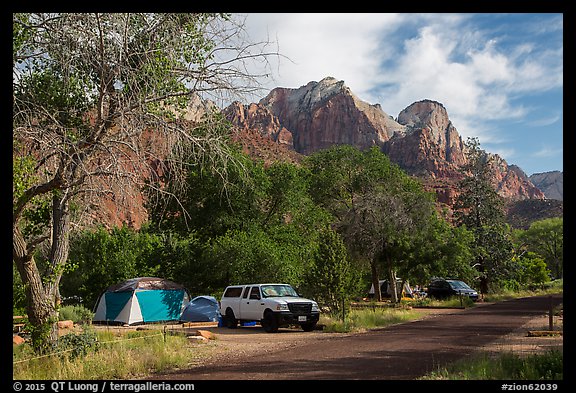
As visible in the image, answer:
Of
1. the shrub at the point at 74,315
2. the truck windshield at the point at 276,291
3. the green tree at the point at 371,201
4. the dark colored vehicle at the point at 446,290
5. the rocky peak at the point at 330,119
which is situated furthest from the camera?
the rocky peak at the point at 330,119

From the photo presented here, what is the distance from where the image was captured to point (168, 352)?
12523 mm

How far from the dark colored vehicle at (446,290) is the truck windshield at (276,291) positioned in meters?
20.7

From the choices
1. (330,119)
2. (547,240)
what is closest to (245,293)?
(547,240)

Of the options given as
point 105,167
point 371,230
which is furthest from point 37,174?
point 371,230

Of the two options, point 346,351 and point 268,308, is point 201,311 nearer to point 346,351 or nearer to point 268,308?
point 268,308

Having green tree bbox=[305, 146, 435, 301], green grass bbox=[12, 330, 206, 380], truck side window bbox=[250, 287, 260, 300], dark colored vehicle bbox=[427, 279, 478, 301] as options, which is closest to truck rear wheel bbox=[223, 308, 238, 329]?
truck side window bbox=[250, 287, 260, 300]

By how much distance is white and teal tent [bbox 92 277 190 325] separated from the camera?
26.4 m

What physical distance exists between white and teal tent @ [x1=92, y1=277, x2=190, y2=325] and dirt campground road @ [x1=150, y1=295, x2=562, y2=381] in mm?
6745

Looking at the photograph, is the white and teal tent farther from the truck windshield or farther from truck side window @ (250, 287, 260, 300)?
the truck windshield

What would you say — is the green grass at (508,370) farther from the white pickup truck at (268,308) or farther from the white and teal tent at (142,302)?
the white and teal tent at (142,302)

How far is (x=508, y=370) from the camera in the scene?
30.7 ft

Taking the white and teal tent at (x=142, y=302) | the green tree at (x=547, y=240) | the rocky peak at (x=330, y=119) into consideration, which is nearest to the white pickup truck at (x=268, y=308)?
the white and teal tent at (x=142, y=302)

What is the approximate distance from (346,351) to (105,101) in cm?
819

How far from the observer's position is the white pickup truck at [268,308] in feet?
65.6
